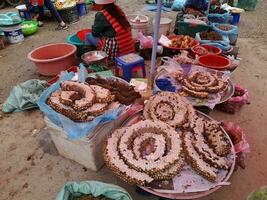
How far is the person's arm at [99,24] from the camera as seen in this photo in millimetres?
3694

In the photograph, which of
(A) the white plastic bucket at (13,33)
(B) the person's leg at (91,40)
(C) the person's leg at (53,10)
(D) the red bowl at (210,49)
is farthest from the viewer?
(C) the person's leg at (53,10)

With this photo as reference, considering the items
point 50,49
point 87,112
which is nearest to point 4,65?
point 50,49

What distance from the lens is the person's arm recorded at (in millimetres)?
3694

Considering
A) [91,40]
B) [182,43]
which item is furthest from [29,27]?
[182,43]

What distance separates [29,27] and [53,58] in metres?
1.96

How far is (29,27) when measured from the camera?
216 inches

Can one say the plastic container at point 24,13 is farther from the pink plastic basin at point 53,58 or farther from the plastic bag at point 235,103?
the plastic bag at point 235,103

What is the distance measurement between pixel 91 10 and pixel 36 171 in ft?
18.8

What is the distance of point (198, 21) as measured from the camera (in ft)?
15.7

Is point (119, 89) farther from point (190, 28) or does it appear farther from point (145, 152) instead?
point (190, 28)

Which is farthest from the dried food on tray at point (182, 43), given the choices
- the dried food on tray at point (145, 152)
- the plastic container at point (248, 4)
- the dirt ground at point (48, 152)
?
the plastic container at point (248, 4)

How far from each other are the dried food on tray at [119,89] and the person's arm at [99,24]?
Answer: 1.32 meters

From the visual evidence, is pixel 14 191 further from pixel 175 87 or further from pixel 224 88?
pixel 224 88

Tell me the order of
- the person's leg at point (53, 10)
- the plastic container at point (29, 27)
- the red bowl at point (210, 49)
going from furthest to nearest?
the person's leg at point (53, 10) < the plastic container at point (29, 27) < the red bowl at point (210, 49)
